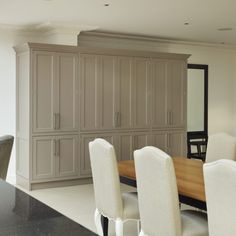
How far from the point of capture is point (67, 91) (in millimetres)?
6008

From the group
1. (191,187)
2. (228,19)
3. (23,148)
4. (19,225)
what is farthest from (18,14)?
(19,225)

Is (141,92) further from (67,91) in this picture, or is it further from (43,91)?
(43,91)

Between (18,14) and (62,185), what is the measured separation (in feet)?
8.32

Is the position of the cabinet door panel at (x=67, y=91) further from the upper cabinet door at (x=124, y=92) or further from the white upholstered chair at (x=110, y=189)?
the white upholstered chair at (x=110, y=189)

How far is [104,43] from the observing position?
7.16m

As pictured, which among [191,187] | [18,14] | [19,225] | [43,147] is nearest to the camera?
[19,225]

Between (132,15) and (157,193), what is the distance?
347 cm

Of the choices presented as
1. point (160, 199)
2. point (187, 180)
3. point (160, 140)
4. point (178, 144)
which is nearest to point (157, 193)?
point (160, 199)

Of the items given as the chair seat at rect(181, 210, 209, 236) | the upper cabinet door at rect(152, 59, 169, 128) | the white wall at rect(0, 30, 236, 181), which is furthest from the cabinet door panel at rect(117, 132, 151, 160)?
the chair seat at rect(181, 210, 209, 236)

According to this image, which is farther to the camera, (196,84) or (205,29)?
(196,84)

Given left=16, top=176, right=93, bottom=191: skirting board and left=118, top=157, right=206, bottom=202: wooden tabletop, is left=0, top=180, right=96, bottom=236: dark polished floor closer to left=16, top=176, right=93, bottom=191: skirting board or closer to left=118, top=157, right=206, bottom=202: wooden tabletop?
left=118, top=157, right=206, bottom=202: wooden tabletop

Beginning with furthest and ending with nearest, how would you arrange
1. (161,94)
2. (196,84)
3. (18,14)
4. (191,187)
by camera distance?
(196,84) < (161,94) < (18,14) < (191,187)

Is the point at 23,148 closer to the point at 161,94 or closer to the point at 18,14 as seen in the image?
the point at 18,14

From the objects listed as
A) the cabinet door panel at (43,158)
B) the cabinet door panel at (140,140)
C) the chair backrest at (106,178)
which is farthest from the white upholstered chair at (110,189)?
the cabinet door panel at (140,140)
